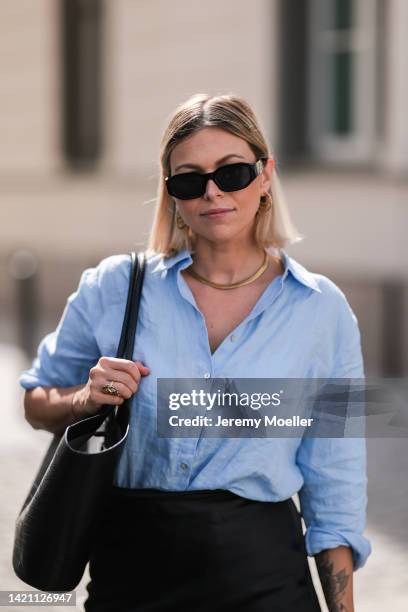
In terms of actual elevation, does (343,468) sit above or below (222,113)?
below

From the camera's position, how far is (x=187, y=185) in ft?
8.62

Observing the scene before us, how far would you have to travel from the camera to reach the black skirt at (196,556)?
2.48 meters

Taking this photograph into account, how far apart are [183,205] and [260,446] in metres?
0.57

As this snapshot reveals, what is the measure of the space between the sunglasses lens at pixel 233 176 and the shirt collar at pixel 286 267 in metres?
0.20

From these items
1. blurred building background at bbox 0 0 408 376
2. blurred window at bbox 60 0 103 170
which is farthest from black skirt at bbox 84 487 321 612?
blurred window at bbox 60 0 103 170

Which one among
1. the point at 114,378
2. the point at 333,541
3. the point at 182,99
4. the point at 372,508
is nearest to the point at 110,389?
the point at 114,378

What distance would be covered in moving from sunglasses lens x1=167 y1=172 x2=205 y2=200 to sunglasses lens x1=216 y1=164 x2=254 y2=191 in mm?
44

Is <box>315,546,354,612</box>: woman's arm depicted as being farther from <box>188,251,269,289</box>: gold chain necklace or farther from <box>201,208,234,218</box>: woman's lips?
<box>201,208,234,218</box>: woman's lips

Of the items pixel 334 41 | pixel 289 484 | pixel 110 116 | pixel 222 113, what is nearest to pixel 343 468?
pixel 289 484

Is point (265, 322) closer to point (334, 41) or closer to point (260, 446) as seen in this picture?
point (260, 446)

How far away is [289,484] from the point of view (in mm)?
2574

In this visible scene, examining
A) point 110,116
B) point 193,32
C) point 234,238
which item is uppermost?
point 234,238

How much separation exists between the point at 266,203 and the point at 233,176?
0.71 feet

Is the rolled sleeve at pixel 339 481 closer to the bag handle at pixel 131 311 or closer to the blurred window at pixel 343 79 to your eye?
the bag handle at pixel 131 311
